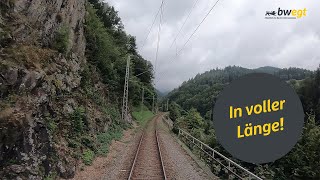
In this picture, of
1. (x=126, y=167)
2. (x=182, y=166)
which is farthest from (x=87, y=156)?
(x=182, y=166)

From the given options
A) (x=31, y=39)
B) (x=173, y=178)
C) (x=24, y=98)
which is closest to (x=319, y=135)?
(x=173, y=178)

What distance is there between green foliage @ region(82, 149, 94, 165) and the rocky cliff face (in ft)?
3.11

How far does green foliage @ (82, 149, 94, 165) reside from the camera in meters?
17.0

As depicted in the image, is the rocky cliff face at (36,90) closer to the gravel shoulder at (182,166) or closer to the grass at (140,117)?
the gravel shoulder at (182,166)

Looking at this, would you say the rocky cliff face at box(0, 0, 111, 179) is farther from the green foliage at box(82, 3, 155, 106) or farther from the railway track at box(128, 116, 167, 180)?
the green foliage at box(82, 3, 155, 106)

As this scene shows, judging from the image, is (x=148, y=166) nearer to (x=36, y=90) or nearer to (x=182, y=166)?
(x=182, y=166)

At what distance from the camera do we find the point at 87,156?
57.6 ft

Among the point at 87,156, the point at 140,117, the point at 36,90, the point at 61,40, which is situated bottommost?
the point at 87,156

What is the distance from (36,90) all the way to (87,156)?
508 cm

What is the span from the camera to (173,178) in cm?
1505

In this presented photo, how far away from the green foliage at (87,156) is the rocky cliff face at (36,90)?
0.95 metres

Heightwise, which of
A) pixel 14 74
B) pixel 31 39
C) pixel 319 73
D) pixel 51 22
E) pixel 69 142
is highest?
pixel 319 73

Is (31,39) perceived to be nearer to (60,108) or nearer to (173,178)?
(60,108)

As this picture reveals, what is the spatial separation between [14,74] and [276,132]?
11.4 metres
